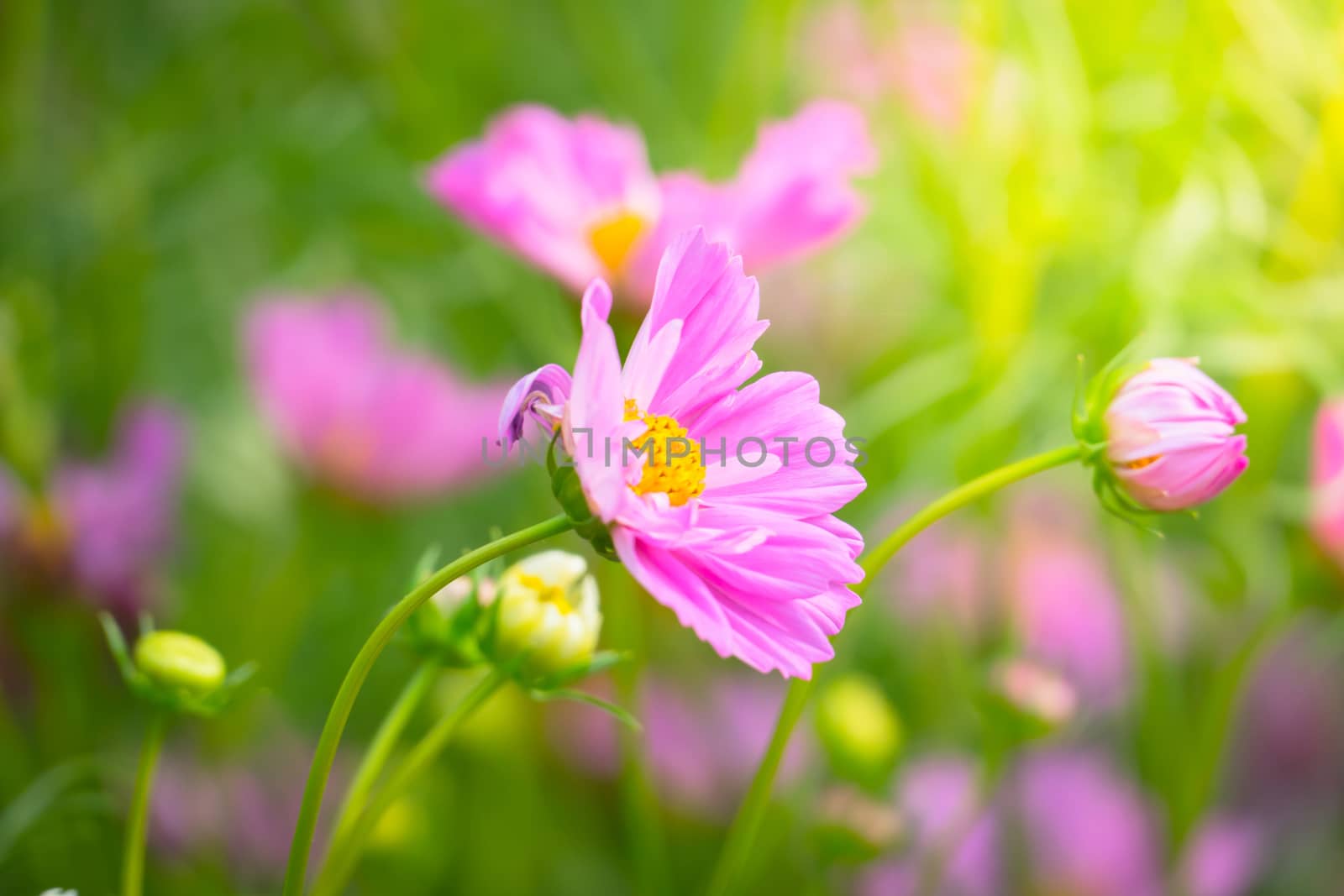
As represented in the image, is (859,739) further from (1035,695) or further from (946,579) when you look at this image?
(946,579)

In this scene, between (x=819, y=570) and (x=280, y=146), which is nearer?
(x=819, y=570)

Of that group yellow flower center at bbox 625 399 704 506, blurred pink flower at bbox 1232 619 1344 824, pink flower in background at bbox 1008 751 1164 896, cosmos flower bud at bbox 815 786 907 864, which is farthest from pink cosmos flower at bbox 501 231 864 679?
blurred pink flower at bbox 1232 619 1344 824

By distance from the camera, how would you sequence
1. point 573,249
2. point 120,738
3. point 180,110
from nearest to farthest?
1. point 573,249
2. point 120,738
3. point 180,110

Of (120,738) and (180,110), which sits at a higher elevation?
(180,110)

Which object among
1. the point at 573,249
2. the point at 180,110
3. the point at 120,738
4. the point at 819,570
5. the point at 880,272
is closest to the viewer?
the point at 819,570

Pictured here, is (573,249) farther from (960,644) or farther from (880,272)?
(880,272)

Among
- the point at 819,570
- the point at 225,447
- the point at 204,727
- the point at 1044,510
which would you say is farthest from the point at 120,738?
the point at 1044,510
